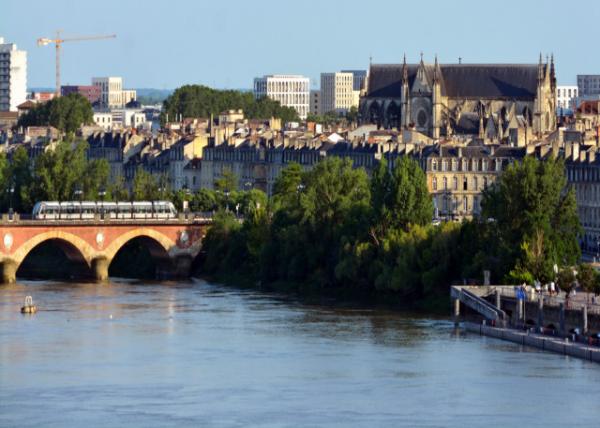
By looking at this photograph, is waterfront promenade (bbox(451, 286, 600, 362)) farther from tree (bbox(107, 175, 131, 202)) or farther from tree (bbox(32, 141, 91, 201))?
tree (bbox(32, 141, 91, 201))

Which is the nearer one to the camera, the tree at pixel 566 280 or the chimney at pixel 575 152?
the tree at pixel 566 280

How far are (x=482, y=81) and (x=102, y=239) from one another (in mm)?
70029

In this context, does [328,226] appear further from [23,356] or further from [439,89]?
[439,89]

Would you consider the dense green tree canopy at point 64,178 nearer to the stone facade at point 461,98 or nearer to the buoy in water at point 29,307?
the buoy in water at point 29,307

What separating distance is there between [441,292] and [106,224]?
2182 cm

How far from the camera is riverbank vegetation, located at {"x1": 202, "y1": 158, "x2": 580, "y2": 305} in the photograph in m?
86.3

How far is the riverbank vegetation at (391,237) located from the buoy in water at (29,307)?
12274 mm

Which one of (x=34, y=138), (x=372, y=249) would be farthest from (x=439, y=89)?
(x=372, y=249)

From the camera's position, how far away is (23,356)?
74.2 m

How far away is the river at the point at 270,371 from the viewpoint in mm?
63281

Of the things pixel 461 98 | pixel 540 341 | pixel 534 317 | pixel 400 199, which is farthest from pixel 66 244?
pixel 461 98

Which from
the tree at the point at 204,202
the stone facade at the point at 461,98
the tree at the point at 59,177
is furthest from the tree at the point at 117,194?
the stone facade at the point at 461,98

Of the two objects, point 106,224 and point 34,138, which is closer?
point 106,224

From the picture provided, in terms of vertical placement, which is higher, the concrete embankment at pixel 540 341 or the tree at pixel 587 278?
the tree at pixel 587 278
